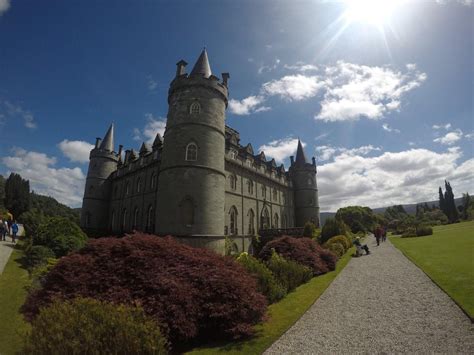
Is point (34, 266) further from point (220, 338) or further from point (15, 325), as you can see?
point (220, 338)

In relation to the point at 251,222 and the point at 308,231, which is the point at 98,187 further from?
the point at 308,231

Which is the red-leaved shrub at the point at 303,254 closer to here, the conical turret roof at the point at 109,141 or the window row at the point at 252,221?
the window row at the point at 252,221

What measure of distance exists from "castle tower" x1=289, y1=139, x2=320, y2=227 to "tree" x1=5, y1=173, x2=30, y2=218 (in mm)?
54231

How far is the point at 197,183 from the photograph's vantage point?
2077 centimetres

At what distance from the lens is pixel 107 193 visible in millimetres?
39344

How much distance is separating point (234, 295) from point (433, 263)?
13.2 metres

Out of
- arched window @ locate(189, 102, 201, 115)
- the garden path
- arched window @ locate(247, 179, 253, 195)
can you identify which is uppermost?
arched window @ locate(189, 102, 201, 115)

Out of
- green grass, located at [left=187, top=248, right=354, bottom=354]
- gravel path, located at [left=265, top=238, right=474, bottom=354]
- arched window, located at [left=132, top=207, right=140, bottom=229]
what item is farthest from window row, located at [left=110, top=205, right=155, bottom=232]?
gravel path, located at [left=265, top=238, right=474, bottom=354]

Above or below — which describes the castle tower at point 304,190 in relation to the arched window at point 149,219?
above

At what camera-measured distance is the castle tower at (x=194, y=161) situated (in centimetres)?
2011

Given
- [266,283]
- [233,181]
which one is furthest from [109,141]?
[266,283]

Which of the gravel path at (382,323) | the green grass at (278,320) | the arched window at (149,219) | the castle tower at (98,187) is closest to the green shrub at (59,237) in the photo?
the arched window at (149,219)

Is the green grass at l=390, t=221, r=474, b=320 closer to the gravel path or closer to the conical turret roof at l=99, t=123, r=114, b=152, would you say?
the gravel path

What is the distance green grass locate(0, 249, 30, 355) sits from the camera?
714 centimetres
